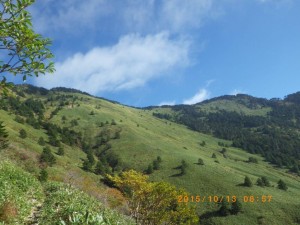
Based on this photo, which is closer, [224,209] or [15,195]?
[15,195]

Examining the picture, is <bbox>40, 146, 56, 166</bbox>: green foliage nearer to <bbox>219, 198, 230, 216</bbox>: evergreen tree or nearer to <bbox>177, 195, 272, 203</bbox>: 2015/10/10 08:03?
<bbox>177, 195, 272, 203</bbox>: 2015/10/10 08:03

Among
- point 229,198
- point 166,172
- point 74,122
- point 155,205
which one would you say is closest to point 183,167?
point 166,172

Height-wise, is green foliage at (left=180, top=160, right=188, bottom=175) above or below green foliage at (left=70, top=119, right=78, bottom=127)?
below

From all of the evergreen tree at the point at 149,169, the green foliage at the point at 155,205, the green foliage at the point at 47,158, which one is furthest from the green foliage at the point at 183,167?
the green foliage at the point at 155,205

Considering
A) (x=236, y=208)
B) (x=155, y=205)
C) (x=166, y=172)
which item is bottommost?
(x=236, y=208)

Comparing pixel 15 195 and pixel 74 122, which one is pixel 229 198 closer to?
pixel 15 195

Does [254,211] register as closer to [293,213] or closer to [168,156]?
[293,213]

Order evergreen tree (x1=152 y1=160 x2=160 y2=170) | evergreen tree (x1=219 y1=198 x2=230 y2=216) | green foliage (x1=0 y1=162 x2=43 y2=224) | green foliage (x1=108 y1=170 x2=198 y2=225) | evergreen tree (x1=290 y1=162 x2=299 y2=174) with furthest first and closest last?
evergreen tree (x1=290 y1=162 x2=299 y2=174), evergreen tree (x1=152 y1=160 x2=160 y2=170), evergreen tree (x1=219 y1=198 x2=230 y2=216), green foliage (x1=108 y1=170 x2=198 y2=225), green foliage (x1=0 y1=162 x2=43 y2=224)

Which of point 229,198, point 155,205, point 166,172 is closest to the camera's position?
point 155,205

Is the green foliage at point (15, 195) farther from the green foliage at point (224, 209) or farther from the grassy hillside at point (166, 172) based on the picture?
the green foliage at point (224, 209)

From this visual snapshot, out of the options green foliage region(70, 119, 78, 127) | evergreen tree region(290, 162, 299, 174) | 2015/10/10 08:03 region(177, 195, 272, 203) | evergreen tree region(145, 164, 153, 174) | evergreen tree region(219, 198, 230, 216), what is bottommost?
evergreen tree region(219, 198, 230, 216)

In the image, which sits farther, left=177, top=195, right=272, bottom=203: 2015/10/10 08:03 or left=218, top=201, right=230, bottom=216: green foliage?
left=177, top=195, right=272, bottom=203: 2015/10/10 08:03

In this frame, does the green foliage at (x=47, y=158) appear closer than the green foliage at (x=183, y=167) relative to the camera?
Yes

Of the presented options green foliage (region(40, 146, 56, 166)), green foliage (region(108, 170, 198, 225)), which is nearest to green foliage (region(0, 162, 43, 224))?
green foliage (region(108, 170, 198, 225))
